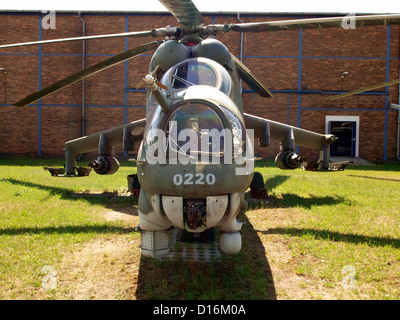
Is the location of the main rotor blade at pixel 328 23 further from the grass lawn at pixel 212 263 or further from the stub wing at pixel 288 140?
the grass lawn at pixel 212 263

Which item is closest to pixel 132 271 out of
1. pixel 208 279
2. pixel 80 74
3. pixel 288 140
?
pixel 208 279

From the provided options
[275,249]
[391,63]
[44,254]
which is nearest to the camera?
[44,254]

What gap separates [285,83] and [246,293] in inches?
696

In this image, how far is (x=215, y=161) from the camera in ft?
10.8

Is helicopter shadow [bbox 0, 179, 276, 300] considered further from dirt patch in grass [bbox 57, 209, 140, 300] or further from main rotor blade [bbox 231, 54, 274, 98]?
main rotor blade [bbox 231, 54, 274, 98]

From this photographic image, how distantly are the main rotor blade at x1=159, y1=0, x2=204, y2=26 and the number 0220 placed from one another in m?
2.90

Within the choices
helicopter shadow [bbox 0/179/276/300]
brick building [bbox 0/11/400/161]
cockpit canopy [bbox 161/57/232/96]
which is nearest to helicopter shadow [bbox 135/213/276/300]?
helicopter shadow [bbox 0/179/276/300]

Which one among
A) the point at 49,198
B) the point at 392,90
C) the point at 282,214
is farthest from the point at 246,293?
the point at 392,90

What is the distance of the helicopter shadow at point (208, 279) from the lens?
3613 mm

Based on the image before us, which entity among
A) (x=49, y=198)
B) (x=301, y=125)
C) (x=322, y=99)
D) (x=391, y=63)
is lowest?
(x=49, y=198)

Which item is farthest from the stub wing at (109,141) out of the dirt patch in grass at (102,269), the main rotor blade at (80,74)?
the dirt patch in grass at (102,269)

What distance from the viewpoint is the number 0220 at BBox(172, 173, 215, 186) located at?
317cm

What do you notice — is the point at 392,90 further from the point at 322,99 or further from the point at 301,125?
the point at 301,125
